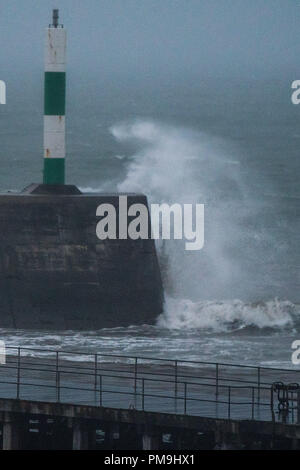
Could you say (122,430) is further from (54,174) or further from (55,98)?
(55,98)

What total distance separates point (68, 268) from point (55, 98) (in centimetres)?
389

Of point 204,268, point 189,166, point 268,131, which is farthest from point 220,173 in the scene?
point 268,131

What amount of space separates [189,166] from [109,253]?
25810mm

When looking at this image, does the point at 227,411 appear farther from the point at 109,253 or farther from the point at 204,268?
the point at 204,268

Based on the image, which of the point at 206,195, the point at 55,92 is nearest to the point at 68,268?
the point at 55,92

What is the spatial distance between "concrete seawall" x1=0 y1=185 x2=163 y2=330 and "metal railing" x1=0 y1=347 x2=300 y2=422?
4.06m

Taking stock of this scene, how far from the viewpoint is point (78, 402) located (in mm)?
24844

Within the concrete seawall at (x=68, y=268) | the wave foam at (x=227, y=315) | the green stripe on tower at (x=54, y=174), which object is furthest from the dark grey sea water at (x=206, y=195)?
the green stripe on tower at (x=54, y=174)

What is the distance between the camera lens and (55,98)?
37.1m

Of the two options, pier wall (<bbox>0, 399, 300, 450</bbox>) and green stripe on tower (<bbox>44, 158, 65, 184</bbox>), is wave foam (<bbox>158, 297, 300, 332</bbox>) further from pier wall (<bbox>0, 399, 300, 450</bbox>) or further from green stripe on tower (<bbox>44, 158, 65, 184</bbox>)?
pier wall (<bbox>0, 399, 300, 450</bbox>)

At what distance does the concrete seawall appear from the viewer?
35.9 metres

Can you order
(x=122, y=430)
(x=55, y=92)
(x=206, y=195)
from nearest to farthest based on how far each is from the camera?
(x=122, y=430)
(x=55, y=92)
(x=206, y=195)

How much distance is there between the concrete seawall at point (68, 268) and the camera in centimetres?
3591
